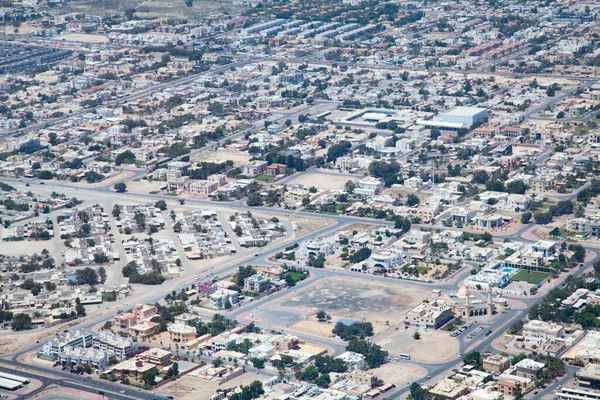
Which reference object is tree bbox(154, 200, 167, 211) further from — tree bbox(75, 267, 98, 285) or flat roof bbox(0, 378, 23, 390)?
flat roof bbox(0, 378, 23, 390)

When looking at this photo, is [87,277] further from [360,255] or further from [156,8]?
[156,8]

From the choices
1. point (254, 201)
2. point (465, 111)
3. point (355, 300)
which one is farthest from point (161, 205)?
point (465, 111)

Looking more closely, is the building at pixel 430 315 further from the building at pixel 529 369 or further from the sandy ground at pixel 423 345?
the building at pixel 529 369

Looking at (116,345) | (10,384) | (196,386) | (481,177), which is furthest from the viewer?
(481,177)

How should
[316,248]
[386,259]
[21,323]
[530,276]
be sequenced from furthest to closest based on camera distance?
[316,248]
[386,259]
[530,276]
[21,323]

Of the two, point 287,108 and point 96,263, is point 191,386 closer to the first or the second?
point 96,263

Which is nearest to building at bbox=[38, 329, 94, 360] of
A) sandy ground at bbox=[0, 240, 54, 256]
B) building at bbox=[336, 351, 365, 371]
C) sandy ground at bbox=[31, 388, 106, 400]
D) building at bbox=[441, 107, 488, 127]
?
sandy ground at bbox=[31, 388, 106, 400]

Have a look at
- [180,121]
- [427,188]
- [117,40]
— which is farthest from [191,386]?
[117,40]
